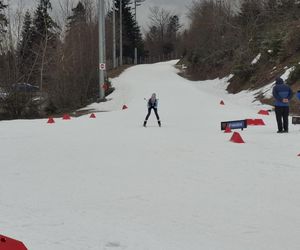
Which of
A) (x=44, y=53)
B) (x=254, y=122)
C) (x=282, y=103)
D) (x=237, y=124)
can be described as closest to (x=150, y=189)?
(x=282, y=103)

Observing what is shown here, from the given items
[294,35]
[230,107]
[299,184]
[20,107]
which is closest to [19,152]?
[299,184]

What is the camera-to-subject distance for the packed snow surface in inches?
222

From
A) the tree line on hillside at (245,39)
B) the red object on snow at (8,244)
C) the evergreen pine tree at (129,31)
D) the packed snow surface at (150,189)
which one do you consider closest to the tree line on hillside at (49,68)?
the tree line on hillside at (245,39)

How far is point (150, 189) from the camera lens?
315 inches

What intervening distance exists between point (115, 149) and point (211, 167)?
324cm

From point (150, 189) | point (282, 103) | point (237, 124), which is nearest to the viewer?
point (150, 189)

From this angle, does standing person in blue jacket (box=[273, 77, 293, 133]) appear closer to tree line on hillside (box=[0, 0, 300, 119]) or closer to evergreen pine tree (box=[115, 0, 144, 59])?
tree line on hillside (box=[0, 0, 300, 119])

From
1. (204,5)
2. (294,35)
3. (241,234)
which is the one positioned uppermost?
(204,5)

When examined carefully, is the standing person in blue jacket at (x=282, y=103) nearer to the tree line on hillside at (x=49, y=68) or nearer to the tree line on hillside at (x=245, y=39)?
the tree line on hillside at (x=245, y=39)

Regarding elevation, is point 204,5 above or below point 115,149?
above

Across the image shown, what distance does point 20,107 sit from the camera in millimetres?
30328

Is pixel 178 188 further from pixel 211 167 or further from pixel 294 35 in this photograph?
pixel 294 35

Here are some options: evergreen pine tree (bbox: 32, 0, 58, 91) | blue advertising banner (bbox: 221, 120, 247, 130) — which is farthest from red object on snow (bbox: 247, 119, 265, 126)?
evergreen pine tree (bbox: 32, 0, 58, 91)

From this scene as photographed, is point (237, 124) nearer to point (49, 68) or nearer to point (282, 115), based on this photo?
point (282, 115)
